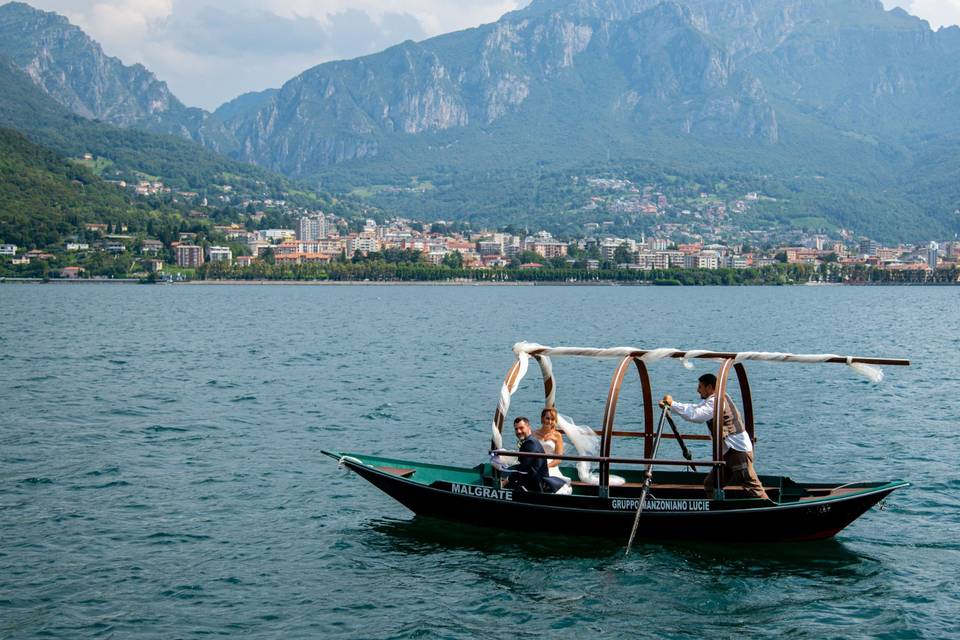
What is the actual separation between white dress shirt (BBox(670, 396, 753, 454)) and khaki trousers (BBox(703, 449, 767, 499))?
191 millimetres

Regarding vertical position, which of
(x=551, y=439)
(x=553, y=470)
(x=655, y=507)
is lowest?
(x=655, y=507)

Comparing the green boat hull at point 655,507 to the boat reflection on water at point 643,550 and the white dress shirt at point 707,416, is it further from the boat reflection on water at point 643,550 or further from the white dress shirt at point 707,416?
the white dress shirt at point 707,416

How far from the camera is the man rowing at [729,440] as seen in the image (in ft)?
65.4

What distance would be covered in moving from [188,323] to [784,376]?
55.5 metres

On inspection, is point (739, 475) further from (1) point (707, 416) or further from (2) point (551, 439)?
(2) point (551, 439)

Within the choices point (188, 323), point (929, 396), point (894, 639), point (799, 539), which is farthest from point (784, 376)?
point (188, 323)

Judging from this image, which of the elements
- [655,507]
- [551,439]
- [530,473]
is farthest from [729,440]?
[530,473]

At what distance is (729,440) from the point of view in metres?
20.1

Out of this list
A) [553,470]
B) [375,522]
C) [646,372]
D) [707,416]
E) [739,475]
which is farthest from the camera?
[375,522]

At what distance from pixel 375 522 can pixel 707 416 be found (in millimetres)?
7087

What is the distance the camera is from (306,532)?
21703 millimetres

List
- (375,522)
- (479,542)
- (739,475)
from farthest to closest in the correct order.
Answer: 1. (375,522)
2. (479,542)
3. (739,475)

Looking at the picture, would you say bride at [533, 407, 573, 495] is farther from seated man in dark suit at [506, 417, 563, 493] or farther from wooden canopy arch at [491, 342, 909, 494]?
wooden canopy arch at [491, 342, 909, 494]

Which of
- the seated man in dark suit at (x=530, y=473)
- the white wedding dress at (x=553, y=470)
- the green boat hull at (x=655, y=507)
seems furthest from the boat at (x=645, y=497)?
the seated man in dark suit at (x=530, y=473)
